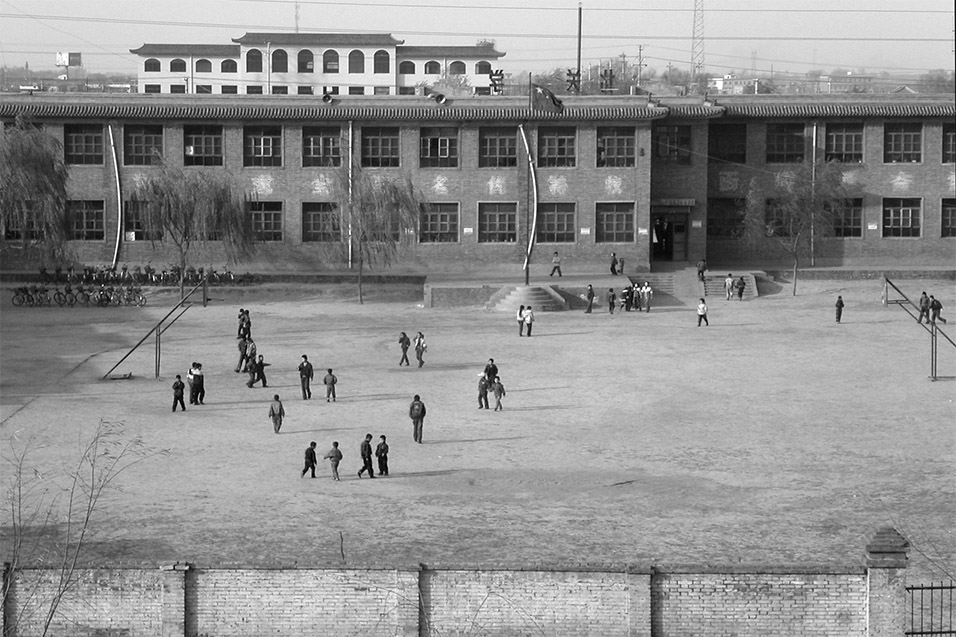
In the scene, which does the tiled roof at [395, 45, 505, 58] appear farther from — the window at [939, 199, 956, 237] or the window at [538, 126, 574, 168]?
the window at [939, 199, 956, 237]

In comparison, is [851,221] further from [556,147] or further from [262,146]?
[262,146]

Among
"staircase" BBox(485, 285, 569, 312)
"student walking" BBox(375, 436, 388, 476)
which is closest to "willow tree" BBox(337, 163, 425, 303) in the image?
"staircase" BBox(485, 285, 569, 312)

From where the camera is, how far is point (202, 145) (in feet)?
207

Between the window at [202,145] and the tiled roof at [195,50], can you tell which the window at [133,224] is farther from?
the tiled roof at [195,50]

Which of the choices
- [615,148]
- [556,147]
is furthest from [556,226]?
[615,148]

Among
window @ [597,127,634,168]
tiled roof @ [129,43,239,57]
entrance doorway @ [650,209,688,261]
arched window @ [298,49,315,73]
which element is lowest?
entrance doorway @ [650,209,688,261]

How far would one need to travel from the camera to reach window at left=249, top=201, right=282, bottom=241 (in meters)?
63.2

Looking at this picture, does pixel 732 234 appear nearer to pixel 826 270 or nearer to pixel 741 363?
pixel 826 270

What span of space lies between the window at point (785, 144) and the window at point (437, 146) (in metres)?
13.9

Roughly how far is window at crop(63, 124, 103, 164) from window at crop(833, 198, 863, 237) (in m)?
31.6

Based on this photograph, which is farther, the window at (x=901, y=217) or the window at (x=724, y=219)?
the window at (x=724, y=219)

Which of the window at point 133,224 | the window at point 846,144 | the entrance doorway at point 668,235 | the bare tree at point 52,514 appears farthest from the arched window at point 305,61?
the bare tree at point 52,514

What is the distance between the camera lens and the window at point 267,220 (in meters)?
63.2

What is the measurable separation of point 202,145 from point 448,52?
5981 cm
